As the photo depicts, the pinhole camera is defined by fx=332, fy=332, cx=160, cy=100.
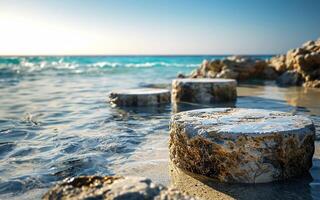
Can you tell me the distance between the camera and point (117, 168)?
10.4ft

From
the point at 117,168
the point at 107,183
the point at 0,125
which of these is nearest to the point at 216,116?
the point at 117,168

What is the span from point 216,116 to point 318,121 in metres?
2.64

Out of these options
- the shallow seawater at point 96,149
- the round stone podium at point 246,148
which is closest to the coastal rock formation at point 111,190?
the shallow seawater at point 96,149

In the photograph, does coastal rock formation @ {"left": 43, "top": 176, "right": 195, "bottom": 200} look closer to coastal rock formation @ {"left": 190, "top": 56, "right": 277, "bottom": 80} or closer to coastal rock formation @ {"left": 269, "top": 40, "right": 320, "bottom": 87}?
coastal rock formation @ {"left": 269, "top": 40, "right": 320, "bottom": 87}

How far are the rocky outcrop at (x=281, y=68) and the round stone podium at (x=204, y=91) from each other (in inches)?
176

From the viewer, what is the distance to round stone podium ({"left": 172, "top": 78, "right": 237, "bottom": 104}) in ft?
23.6

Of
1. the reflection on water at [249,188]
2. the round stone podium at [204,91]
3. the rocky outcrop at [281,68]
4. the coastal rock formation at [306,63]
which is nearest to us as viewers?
the reflection on water at [249,188]

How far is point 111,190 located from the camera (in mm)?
1622

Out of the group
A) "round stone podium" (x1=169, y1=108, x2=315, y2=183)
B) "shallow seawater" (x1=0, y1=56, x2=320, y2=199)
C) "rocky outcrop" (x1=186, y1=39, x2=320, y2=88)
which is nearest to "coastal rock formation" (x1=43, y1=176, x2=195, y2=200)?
"shallow seawater" (x1=0, y1=56, x2=320, y2=199)

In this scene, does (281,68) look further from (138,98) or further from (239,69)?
(138,98)

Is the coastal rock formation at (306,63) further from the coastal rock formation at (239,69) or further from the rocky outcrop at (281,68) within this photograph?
the coastal rock formation at (239,69)

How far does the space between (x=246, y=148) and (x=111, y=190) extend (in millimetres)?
1372

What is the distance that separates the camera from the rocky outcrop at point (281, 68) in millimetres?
11115

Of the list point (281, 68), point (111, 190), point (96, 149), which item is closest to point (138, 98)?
point (96, 149)
